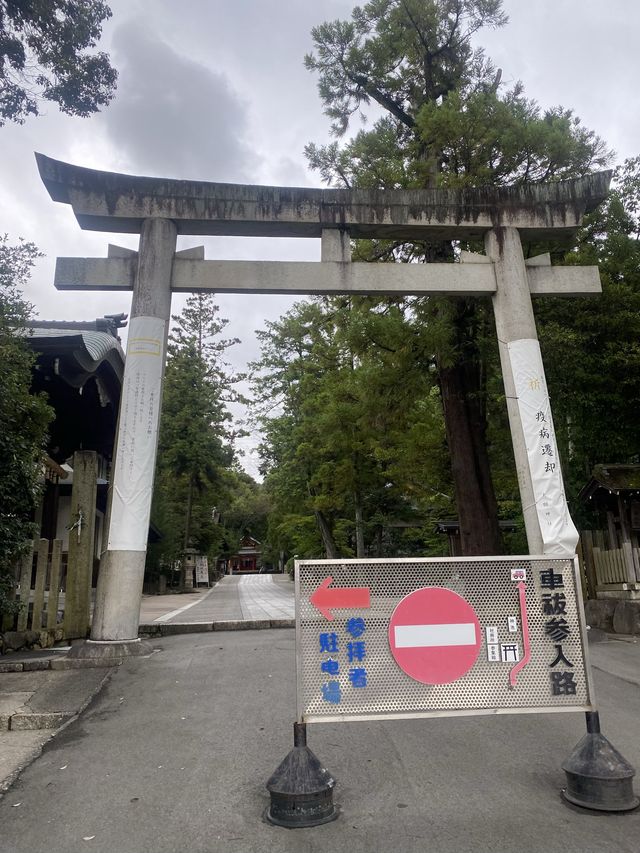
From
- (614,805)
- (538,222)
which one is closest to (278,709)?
(614,805)

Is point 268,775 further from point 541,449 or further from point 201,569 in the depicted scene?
point 201,569

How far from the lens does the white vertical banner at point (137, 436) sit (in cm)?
725

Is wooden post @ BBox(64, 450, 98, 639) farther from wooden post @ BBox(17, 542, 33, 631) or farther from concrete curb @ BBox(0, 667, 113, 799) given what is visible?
concrete curb @ BBox(0, 667, 113, 799)

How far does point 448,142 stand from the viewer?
10.8 meters

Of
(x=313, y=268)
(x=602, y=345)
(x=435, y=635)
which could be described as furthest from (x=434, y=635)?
(x=602, y=345)

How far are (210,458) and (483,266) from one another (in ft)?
85.1

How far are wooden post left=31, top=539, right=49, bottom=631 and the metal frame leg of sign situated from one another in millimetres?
5393

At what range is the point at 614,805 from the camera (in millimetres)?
2982

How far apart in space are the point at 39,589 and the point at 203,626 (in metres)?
2.94

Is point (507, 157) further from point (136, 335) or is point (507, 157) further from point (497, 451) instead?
point (136, 335)

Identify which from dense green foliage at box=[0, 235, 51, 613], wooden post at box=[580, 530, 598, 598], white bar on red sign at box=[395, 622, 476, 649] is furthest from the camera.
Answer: wooden post at box=[580, 530, 598, 598]

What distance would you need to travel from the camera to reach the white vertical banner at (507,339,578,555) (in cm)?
753

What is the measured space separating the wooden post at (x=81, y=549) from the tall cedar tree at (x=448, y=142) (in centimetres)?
632

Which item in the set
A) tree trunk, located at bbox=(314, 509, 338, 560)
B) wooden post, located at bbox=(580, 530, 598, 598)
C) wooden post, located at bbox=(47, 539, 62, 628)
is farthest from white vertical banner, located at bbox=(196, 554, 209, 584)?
wooden post, located at bbox=(47, 539, 62, 628)
